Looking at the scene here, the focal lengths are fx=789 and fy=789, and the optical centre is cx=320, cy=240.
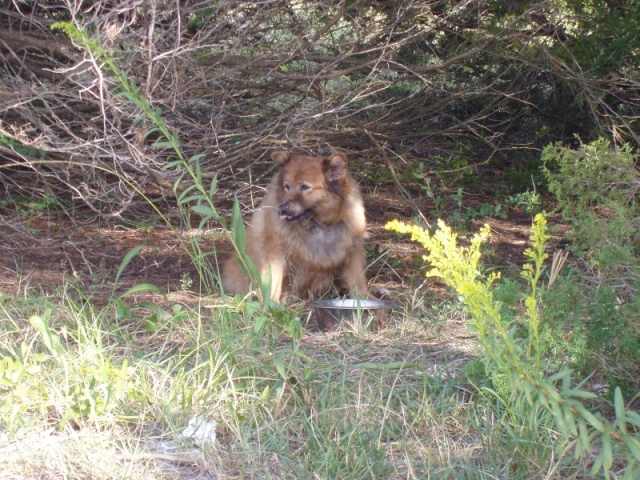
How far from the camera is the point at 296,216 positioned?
5.44m

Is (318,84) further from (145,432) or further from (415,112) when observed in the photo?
(145,432)

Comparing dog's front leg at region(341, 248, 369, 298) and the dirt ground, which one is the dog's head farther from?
the dirt ground

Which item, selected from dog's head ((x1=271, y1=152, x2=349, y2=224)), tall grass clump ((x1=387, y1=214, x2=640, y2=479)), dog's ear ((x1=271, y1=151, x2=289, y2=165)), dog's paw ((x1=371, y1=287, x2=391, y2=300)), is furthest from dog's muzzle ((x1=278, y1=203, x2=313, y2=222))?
tall grass clump ((x1=387, y1=214, x2=640, y2=479))

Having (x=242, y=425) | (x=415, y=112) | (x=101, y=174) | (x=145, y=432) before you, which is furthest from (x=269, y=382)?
(x=415, y=112)

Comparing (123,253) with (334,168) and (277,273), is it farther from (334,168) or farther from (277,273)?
(334,168)

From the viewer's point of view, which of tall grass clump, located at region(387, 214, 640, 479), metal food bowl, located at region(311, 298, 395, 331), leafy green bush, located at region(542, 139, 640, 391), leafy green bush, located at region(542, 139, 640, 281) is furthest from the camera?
metal food bowl, located at region(311, 298, 395, 331)

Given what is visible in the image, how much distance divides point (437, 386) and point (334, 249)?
2.15 meters

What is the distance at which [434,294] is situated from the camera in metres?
5.65

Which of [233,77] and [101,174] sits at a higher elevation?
[233,77]

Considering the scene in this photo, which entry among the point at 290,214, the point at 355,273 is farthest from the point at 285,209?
Result: the point at 355,273

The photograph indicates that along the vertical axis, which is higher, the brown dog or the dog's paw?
the brown dog

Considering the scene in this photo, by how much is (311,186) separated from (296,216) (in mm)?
234

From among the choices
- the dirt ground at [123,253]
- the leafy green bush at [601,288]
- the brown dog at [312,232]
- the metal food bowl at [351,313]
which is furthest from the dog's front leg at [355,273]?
the leafy green bush at [601,288]

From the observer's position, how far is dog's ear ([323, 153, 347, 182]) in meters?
5.50
